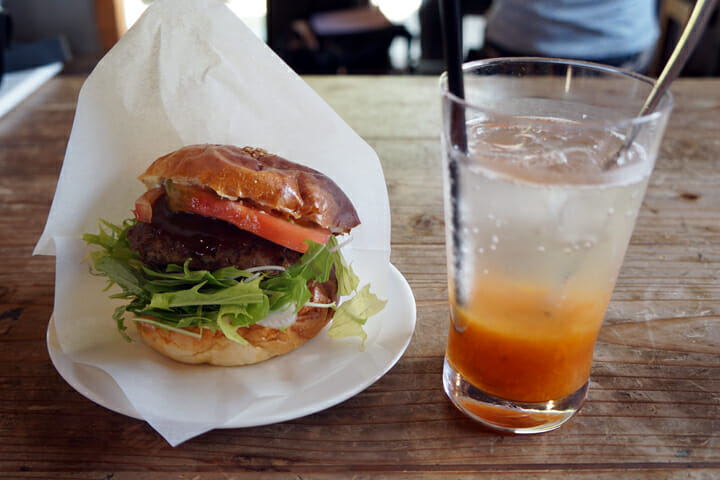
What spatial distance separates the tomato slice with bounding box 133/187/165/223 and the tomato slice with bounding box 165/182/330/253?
57 millimetres

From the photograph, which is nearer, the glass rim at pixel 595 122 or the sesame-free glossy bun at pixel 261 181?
the glass rim at pixel 595 122

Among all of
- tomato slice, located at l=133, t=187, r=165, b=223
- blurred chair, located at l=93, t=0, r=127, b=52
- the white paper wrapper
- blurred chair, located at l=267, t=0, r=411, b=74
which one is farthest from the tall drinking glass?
blurred chair, located at l=93, t=0, r=127, b=52

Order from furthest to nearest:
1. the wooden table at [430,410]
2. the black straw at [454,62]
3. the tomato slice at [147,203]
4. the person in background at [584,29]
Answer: the person in background at [584,29] < the tomato slice at [147,203] < the wooden table at [430,410] < the black straw at [454,62]

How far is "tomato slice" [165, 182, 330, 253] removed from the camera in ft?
3.58

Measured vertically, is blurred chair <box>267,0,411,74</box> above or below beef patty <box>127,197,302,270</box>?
below

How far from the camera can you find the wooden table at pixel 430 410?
2.81 ft

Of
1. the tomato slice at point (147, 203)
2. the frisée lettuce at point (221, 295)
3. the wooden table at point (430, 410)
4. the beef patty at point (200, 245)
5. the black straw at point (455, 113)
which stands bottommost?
the wooden table at point (430, 410)

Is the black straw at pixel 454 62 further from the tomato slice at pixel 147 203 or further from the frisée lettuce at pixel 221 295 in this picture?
the tomato slice at pixel 147 203

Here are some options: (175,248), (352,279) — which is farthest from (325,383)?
(175,248)

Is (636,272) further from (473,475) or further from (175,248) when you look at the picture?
(175,248)

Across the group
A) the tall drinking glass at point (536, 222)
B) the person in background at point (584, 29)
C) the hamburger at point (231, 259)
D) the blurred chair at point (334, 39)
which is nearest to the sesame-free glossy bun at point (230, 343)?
the hamburger at point (231, 259)

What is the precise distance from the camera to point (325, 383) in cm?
97

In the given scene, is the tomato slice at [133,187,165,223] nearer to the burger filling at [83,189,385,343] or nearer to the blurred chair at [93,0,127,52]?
the burger filling at [83,189,385,343]

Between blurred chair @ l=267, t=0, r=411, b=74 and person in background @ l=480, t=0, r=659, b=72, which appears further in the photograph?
blurred chair @ l=267, t=0, r=411, b=74
